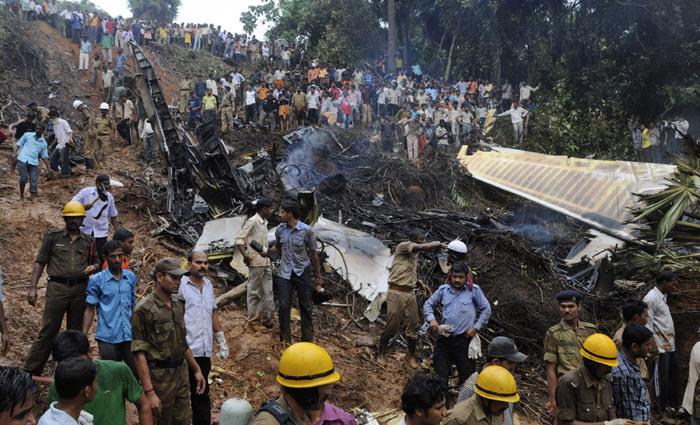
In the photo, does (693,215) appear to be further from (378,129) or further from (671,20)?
(671,20)

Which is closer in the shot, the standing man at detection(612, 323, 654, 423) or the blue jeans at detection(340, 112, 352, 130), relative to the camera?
the standing man at detection(612, 323, 654, 423)

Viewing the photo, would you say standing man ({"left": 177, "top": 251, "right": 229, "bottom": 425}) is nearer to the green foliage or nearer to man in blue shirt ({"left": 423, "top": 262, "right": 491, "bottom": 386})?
man in blue shirt ({"left": 423, "top": 262, "right": 491, "bottom": 386})

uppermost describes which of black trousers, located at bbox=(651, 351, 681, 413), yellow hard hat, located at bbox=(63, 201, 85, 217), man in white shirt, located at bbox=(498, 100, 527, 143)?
man in white shirt, located at bbox=(498, 100, 527, 143)

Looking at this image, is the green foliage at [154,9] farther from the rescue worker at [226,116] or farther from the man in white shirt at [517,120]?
the man in white shirt at [517,120]

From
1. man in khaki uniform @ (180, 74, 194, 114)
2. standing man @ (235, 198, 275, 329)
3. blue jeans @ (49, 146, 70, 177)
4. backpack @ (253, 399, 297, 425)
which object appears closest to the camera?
backpack @ (253, 399, 297, 425)

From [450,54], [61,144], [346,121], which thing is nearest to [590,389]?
[61,144]

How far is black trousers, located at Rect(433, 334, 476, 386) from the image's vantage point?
5.45 meters

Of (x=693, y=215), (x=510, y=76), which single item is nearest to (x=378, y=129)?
(x=510, y=76)

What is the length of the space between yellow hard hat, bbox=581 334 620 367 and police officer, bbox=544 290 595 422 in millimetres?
723

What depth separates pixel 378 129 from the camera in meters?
20.1

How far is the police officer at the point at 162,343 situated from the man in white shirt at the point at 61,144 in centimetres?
858

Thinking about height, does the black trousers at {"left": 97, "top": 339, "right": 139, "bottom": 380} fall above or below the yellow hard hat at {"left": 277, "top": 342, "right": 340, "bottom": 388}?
below

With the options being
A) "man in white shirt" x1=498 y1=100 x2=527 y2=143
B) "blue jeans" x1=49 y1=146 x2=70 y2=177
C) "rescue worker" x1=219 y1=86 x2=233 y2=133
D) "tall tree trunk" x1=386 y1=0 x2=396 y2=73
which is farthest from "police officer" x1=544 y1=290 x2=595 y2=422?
"tall tree trunk" x1=386 y1=0 x2=396 y2=73

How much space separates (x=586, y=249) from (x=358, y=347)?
5.98 m
